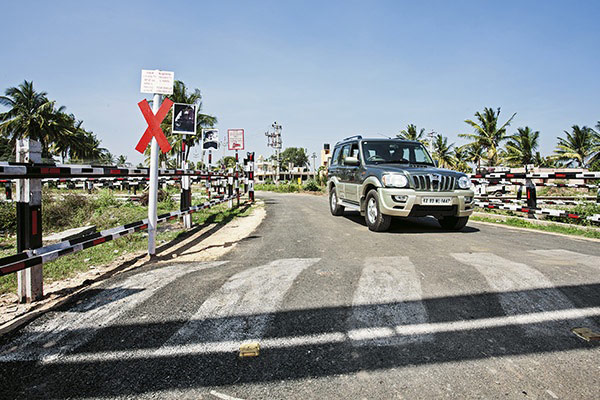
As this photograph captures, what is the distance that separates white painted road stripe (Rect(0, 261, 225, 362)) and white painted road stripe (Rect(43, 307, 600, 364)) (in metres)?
0.25

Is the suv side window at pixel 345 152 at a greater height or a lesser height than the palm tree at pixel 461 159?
lesser

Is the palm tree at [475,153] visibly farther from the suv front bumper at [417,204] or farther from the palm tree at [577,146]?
the suv front bumper at [417,204]

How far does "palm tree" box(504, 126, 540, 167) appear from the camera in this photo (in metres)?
45.7

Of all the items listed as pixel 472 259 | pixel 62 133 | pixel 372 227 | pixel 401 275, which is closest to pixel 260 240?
pixel 372 227

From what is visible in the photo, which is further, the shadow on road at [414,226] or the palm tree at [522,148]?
the palm tree at [522,148]

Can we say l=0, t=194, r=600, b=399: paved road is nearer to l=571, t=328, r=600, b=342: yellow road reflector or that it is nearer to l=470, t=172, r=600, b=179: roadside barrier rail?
l=571, t=328, r=600, b=342: yellow road reflector

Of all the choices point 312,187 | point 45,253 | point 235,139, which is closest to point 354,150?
point 45,253

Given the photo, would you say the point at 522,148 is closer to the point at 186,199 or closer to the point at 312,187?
the point at 312,187

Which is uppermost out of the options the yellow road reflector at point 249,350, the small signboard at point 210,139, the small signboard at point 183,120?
the small signboard at point 210,139

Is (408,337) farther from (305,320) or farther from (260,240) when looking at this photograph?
(260,240)

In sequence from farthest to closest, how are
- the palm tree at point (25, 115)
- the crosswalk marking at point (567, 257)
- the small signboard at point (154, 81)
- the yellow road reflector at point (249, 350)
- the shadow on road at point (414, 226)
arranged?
the palm tree at point (25, 115) < the shadow on road at point (414, 226) < the small signboard at point (154, 81) < the crosswalk marking at point (567, 257) < the yellow road reflector at point (249, 350)

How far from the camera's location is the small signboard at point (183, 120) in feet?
23.4

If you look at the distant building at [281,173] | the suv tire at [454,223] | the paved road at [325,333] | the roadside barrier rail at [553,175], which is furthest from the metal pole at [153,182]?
the distant building at [281,173]

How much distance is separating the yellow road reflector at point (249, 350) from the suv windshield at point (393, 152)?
5.85 m
